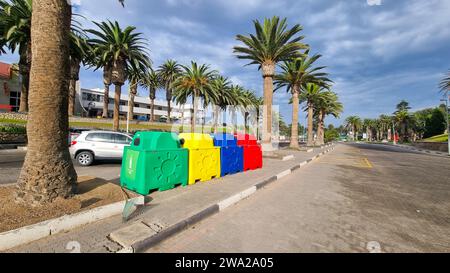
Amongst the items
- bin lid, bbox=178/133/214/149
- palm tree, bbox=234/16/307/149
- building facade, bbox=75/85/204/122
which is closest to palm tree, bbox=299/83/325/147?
palm tree, bbox=234/16/307/149

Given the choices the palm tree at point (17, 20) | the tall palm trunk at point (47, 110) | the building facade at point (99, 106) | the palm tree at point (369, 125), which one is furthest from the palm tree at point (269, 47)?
the palm tree at point (369, 125)

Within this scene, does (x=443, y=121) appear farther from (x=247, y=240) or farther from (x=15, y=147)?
(x=15, y=147)

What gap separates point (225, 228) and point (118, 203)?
2203mm

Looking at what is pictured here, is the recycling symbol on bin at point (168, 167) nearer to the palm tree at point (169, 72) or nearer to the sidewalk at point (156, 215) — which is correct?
the sidewalk at point (156, 215)

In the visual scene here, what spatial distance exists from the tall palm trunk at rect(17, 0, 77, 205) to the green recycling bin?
1.65 metres

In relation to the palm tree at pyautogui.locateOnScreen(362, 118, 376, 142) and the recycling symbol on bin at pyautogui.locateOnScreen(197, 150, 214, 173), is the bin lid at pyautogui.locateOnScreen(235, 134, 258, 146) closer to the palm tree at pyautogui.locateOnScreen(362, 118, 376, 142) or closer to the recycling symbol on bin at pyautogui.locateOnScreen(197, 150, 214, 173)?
the recycling symbol on bin at pyautogui.locateOnScreen(197, 150, 214, 173)

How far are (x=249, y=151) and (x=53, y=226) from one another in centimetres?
810

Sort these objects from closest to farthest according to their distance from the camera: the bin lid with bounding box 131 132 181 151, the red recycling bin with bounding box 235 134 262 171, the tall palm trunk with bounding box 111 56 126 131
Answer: the bin lid with bounding box 131 132 181 151 → the red recycling bin with bounding box 235 134 262 171 → the tall palm trunk with bounding box 111 56 126 131

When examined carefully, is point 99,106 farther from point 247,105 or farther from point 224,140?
point 224,140

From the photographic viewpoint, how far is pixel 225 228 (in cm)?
428

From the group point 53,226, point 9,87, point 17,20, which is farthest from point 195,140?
point 9,87

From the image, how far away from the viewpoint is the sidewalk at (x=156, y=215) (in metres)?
3.30

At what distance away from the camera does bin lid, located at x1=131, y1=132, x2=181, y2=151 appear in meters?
6.30
